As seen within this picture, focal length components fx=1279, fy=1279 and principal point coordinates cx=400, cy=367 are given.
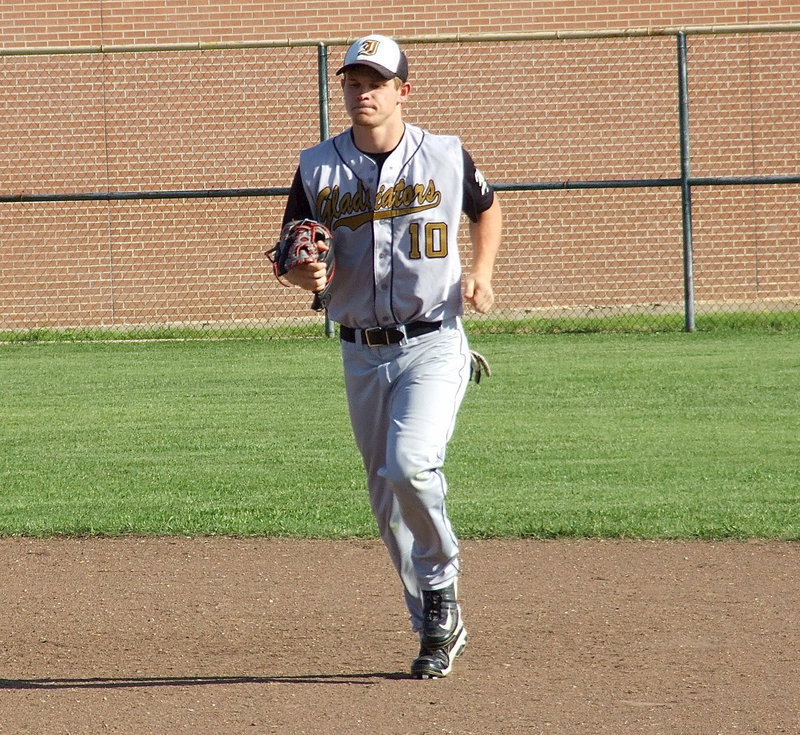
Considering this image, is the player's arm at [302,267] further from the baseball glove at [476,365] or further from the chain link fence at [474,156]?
the chain link fence at [474,156]

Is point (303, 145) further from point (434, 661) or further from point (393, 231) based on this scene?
point (434, 661)

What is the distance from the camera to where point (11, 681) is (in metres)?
4.04

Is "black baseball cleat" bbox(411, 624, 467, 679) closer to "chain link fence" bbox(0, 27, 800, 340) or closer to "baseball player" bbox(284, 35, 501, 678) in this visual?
"baseball player" bbox(284, 35, 501, 678)

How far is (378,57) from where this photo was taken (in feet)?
13.4

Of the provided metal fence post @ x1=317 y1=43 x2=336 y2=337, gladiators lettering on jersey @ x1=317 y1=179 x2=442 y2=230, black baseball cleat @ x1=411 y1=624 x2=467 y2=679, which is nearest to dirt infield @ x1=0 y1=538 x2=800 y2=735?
black baseball cleat @ x1=411 y1=624 x2=467 y2=679

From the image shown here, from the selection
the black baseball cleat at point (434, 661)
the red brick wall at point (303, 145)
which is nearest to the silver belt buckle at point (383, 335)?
the black baseball cleat at point (434, 661)

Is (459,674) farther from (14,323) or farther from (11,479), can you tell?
(14,323)

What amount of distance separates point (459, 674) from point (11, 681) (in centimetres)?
141

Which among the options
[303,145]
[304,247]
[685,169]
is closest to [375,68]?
[304,247]

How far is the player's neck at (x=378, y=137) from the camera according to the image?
4207 mm

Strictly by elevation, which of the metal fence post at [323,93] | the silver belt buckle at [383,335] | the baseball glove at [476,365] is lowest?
the baseball glove at [476,365]

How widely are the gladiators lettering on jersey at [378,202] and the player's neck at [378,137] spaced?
0.14m

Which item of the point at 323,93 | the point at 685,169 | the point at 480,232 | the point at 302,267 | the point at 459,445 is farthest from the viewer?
the point at 685,169

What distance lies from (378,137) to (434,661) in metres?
1.70
